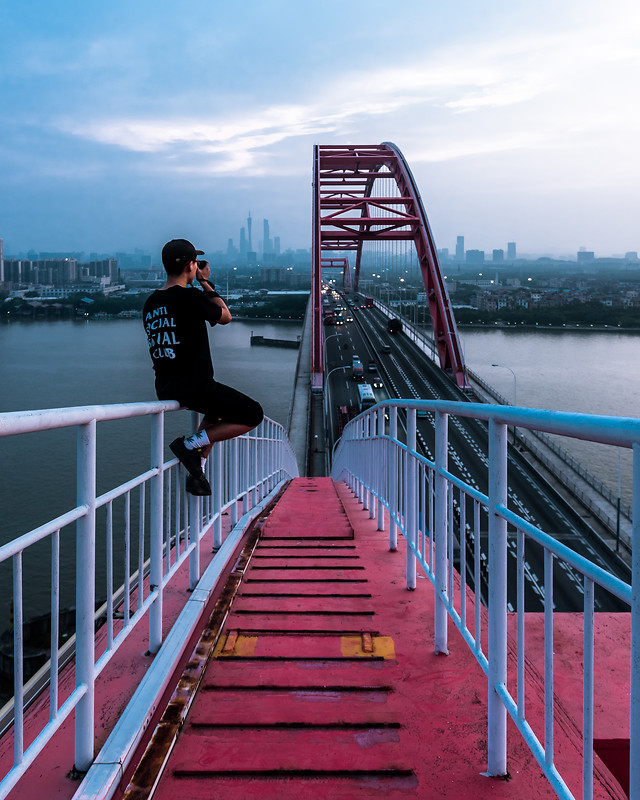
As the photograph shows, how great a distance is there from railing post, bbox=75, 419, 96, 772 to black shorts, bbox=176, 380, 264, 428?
3.57 feet

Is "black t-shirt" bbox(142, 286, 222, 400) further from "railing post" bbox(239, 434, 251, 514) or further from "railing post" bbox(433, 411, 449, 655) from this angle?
"railing post" bbox(239, 434, 251, 514)

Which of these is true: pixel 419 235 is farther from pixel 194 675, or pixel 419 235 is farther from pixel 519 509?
pixel 194 675

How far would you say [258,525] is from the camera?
519cm

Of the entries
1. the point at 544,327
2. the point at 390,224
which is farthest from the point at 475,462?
the point at 544,327

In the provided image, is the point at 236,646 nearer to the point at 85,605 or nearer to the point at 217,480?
the point at 85,605

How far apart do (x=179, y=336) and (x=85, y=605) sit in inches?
52.1

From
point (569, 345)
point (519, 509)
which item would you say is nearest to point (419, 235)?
point (519, 509)

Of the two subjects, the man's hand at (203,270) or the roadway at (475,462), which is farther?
the roadway at (475,462)

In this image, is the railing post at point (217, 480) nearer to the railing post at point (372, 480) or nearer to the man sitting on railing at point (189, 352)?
the man sitting on railing at point (189, 352)

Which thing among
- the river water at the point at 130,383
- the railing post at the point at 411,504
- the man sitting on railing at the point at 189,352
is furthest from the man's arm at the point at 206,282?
the river water at the point at 130,383

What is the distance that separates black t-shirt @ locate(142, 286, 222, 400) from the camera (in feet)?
9.46

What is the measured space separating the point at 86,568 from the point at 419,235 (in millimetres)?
40100

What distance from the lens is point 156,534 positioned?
2.73m

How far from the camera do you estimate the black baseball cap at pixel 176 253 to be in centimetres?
301
